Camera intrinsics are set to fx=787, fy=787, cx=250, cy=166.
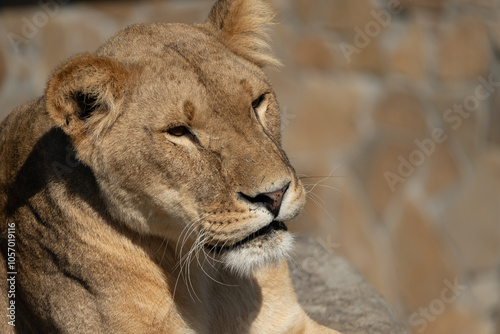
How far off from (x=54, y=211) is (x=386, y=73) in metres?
4.17

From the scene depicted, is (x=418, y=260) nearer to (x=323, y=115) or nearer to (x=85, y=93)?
(x=323, y=115)

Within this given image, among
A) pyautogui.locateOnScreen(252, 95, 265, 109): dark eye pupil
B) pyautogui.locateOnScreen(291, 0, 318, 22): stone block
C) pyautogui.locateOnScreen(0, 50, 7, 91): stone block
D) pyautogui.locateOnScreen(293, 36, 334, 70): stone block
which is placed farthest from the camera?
pyautogui.locateOnScreen(293, 36, 334, 70): stone block

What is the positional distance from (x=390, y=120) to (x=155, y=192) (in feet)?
14.0

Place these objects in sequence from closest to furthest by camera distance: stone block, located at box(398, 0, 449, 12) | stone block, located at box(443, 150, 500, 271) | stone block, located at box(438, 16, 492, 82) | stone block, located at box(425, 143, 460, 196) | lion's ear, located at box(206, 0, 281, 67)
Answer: lion's ear, located at box(206, 0, 281, 67) → stone block, located at box(398, 0, 449, 12) → stone block, located at box(438, 16, 492, 82) → stone block, located at box(425, 143, 460, 196) → stone block, located at box(443, 150, 500, 271)

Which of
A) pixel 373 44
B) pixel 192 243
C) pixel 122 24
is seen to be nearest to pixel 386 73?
pixel 373 44

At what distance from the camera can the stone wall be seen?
5.45 metres

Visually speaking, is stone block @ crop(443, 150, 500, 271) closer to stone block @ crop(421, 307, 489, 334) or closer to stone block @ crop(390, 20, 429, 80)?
stone block @ crop(421, 307, 489, 334)

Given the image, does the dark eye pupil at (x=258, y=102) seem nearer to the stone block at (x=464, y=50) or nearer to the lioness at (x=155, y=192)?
the lioness at (x=155, y=192)

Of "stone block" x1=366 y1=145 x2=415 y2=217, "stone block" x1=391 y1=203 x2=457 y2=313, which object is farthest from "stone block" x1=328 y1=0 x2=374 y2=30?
"stone block" x1=391 y1=203 x2=457 y2=313

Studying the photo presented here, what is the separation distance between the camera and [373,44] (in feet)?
20.4

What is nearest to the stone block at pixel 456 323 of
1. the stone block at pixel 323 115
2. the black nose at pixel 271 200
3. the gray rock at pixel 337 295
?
the stone block at pixel 323 115

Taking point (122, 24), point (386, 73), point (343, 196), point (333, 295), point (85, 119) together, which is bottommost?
point (333, 295)

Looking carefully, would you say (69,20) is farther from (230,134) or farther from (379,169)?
(230,134)

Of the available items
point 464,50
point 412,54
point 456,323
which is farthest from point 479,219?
point 412,54
